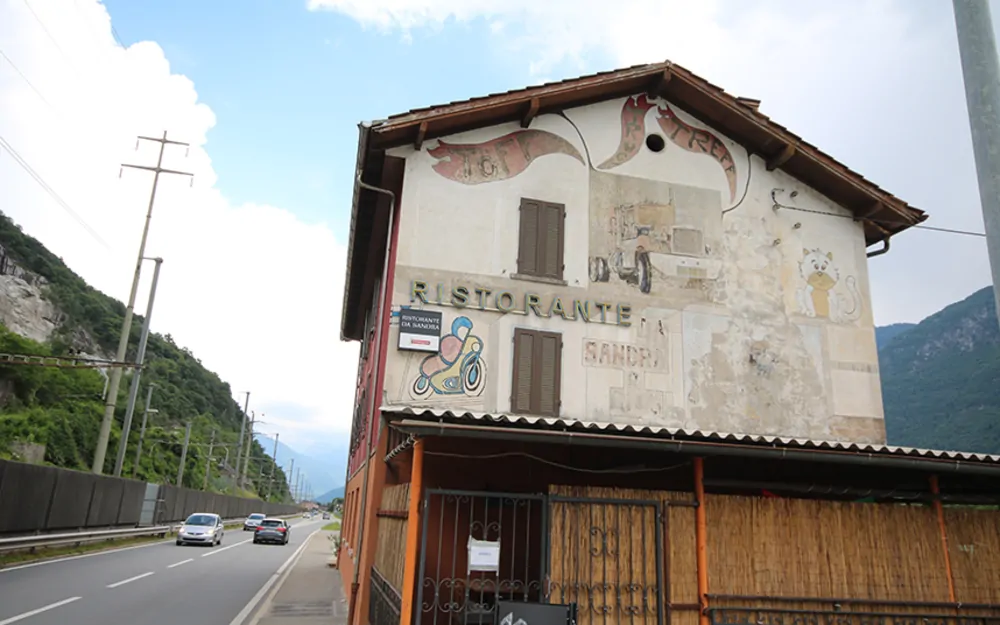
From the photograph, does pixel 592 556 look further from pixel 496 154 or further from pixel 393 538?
pixel 496 154

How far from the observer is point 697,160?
14906 mm

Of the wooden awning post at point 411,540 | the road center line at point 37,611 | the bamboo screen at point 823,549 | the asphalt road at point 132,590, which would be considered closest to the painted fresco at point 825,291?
the bamboo screen at point 823,549

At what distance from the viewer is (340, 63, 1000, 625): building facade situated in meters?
11.5

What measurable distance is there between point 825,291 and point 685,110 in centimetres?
476

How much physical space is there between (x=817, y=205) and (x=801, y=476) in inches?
247

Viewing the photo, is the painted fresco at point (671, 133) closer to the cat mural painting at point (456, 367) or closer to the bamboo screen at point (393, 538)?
the cat mural painting at point (456, 367)

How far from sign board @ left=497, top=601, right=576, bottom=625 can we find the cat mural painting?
17.7ft

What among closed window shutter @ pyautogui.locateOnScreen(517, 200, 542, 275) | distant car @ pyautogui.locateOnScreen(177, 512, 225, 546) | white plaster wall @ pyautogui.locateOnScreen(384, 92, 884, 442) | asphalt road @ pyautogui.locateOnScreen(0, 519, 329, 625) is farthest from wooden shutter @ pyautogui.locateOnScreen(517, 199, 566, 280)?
distant car @ pyautogui.locateOnScreen(177, 512, 225, 546)

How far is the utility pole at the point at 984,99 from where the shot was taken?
5.64 metres

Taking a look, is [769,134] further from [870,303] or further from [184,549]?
[184,549]

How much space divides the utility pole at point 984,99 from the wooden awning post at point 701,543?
451cm

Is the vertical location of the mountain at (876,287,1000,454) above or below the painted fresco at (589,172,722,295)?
above

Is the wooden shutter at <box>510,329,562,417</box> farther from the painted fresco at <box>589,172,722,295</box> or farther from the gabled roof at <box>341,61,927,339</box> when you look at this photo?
the gabled roof at <box>341,61,927,339</box>

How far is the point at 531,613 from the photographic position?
23.4 ft
